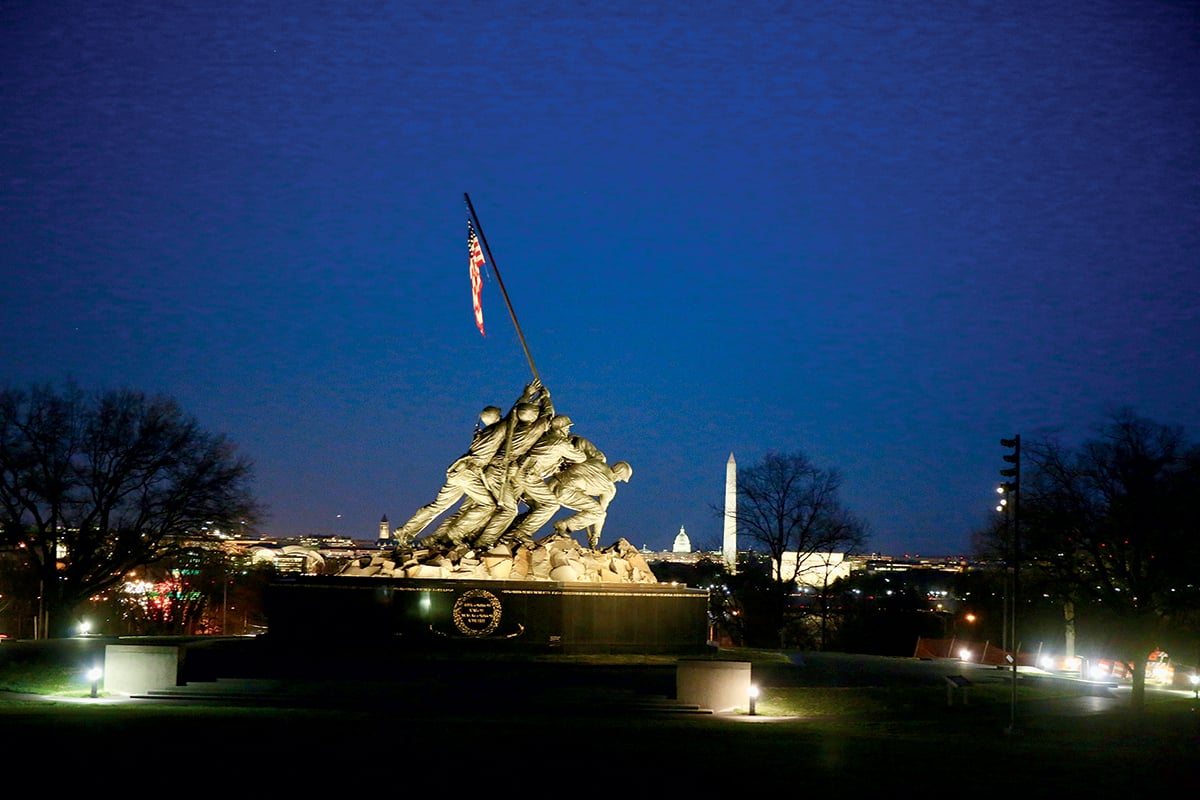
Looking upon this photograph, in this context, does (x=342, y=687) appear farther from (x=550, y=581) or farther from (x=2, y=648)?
(x=2, y=648)

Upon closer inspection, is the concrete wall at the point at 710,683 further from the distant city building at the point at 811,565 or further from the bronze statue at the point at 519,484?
the distant city building at the point at 811,565

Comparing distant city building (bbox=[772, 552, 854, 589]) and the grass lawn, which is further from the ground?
distant city building (bbox=[772, 552, 854, 589])

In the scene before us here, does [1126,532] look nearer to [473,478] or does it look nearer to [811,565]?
[473,478]

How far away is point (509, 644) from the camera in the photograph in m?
24.6

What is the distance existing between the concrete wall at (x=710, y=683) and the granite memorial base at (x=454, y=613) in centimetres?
444

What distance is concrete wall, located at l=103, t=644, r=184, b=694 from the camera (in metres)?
21.3

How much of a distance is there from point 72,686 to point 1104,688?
21879 millimetres

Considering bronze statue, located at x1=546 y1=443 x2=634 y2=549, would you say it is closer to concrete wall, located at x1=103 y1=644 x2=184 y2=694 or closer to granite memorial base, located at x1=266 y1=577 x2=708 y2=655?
granite memorial base, located at x1=266 y1=577 x2=708 y2=655

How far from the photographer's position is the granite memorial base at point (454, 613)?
2452cm

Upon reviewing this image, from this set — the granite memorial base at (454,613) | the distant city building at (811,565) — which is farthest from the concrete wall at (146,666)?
the distant city building at (811,565)

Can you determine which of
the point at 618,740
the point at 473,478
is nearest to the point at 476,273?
the point at 473,478

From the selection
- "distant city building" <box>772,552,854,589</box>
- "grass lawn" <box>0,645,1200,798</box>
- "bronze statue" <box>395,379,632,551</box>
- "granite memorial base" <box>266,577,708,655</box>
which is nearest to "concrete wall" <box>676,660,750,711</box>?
"grass lawn" <box>0,645,1200,798</box>

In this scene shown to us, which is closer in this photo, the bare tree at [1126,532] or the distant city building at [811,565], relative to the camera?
the bare tree at [1126,532]

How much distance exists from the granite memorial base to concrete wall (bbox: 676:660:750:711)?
4438 mm
